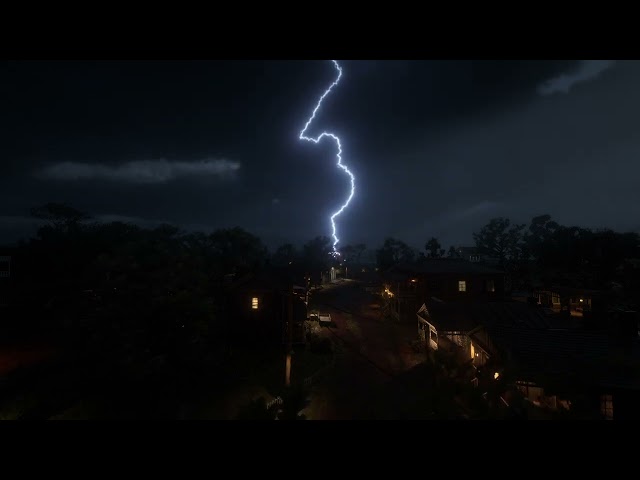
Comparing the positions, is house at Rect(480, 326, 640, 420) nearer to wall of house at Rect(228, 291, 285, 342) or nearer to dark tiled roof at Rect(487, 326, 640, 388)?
dark tiled roof at Rect(487, 326, 640, 388)

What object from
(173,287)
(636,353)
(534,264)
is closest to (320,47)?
(173,287)

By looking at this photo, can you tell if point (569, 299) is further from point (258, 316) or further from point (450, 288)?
point (258, 316)

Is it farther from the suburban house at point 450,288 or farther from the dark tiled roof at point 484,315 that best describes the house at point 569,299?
the dark tiled roof at point 484,315

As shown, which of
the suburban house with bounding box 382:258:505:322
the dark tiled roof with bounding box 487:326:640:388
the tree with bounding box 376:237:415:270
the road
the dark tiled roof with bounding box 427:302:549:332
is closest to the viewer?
the dark tiled roof with bounding box 487:326:640:388

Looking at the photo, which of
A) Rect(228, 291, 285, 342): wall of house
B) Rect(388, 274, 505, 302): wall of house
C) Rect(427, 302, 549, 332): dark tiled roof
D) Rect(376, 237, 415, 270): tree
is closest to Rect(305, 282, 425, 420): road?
Rect(427, 302, 549, 332): dark tiled roof

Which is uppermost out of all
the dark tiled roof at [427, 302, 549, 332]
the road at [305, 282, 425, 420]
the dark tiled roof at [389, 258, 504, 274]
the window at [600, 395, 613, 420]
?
the dark tiled roof at [389, 258, 504, 274]

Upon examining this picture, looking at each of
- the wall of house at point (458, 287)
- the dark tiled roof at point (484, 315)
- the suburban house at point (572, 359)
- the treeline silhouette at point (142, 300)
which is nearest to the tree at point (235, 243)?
the treeline silhouette at point (142, 300)

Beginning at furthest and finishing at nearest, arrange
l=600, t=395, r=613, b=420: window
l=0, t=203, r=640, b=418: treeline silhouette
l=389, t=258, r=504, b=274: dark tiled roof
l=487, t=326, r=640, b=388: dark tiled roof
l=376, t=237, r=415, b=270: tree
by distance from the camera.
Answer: l=376, t=237, r=415, b=270: tree → l=389, t=258, r=504, b=274: dark tiled roof → l=0, t=203, r=640, b=418: treeline silhouette → l=600, t=395, r=613, b=420: window → l=487, t=326, r=640, b=388: dark tiled roof
